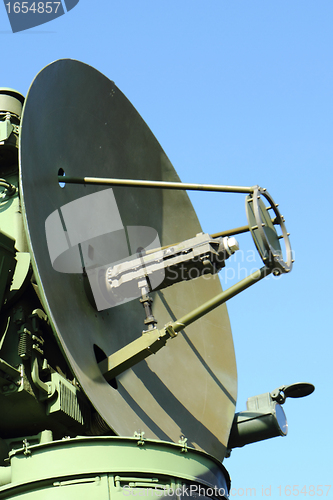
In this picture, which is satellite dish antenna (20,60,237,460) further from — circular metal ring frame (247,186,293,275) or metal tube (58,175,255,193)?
circular metal ring frame (247,186,293,275)

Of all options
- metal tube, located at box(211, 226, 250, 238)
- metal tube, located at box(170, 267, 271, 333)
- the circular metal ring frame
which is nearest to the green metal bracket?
metal tube, located at box(170, 267, 271, 333)

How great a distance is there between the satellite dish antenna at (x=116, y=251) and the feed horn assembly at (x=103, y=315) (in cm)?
4

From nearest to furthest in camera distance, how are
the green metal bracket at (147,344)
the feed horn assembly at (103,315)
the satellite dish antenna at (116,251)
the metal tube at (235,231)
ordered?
the feed horn assembly at (103,315)
the satellite dish antenna at (116,251)
the green metal bracket at (147,344)
the metal tube at (235,231)

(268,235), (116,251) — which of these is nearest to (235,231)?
(268,235)

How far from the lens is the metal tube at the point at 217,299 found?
12.5m

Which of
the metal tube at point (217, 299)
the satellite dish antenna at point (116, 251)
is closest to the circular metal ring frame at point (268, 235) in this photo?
the metal tube at point (217, 299)

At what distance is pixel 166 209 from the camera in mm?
17000

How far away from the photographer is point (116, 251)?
1480 centimetres

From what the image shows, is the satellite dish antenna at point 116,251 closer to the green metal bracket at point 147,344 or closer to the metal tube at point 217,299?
the green metal bracket at point 147,344

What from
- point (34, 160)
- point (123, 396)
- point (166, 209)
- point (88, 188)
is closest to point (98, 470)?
point (123, 396)

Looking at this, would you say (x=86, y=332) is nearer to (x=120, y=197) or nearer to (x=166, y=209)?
(x=120, y=197)

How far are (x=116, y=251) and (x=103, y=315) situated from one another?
1.57 m

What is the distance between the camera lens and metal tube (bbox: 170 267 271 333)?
12539 millimetres

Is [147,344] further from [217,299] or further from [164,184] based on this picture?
[164,184]
